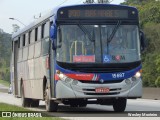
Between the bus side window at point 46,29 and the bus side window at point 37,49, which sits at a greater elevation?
the bus side window at point 46,29

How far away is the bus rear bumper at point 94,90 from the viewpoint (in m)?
17.5

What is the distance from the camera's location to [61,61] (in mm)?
17859

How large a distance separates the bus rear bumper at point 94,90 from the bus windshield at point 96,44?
2.46ft

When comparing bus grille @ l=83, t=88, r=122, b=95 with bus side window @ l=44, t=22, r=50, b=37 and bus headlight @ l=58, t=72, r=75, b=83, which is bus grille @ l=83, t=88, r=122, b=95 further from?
bus side window @ l=44, t=22, r=50, b=37

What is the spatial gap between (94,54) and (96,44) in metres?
0.34

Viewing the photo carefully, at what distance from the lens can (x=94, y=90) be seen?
57.7ft

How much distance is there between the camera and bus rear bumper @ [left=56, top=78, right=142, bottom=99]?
17547mm

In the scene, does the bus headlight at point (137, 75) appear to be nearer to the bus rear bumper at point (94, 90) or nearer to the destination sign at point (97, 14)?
the bus rear bumper at point (94, 90)

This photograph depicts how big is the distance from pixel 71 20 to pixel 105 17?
114cm

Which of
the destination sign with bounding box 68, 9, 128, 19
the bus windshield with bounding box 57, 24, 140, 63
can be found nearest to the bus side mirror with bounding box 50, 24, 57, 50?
the bus windshield with bounding box 57, 24, 140, 63

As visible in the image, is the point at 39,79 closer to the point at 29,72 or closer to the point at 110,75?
the point at 29,72

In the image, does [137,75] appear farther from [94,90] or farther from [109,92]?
[94,90]

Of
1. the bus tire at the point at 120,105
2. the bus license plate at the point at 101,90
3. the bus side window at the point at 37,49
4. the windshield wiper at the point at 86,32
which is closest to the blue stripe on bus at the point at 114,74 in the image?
the bus license plate at the point at 101,90

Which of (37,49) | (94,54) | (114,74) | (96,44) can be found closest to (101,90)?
(114,74)
